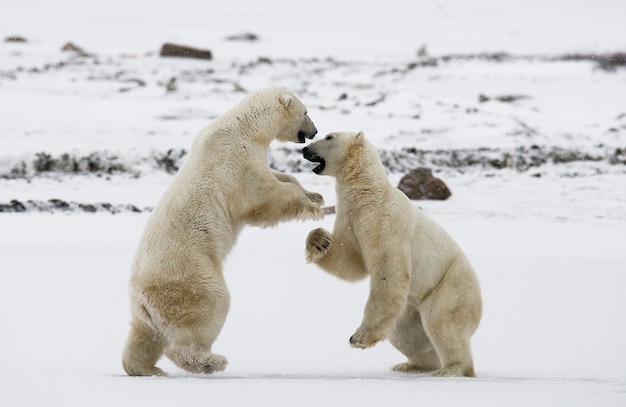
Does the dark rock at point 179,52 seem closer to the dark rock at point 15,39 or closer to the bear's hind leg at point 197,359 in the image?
the dark rock at point 15,39

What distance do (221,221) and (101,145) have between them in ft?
28.2

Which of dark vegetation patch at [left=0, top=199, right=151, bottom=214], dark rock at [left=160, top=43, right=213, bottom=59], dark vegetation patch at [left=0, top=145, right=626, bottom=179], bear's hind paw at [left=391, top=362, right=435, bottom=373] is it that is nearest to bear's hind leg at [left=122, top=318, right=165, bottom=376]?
bear's hind paw at [left=391, top=362, right=435, bottom=373]

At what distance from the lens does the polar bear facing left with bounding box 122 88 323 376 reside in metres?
4.44

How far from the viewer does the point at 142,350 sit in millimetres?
4523

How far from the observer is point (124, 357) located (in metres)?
4.49

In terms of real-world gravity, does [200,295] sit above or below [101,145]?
above

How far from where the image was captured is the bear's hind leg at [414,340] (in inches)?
201

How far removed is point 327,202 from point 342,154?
4796 mm

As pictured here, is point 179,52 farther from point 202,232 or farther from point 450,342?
point 450,342

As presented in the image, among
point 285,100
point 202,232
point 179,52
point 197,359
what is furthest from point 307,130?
point 179,52

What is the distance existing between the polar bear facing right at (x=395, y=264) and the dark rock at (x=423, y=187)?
16.7ft

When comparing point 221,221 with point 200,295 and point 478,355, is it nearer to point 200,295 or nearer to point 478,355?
point 200,295

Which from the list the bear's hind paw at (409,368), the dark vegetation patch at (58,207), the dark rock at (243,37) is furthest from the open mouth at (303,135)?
the dark rock at (243,37)

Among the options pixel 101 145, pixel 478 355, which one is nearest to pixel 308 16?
pixel 101 145
